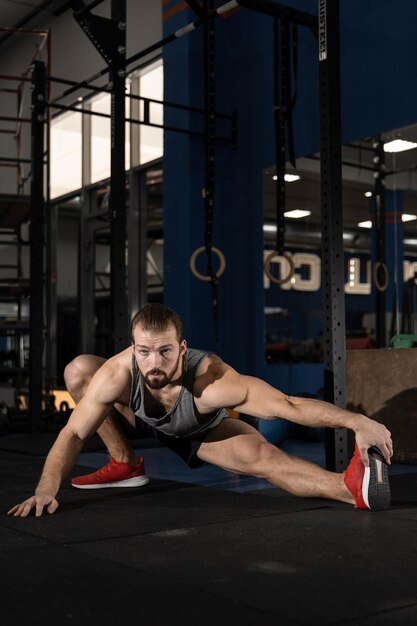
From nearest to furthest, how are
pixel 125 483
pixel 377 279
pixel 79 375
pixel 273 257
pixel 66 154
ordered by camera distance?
pixel 79 375 → pixel 125 483 → pixel 273 257 → pixel 377 279 → pixel 66 154

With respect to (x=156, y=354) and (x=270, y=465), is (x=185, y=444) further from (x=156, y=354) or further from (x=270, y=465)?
(x=156, y=354)

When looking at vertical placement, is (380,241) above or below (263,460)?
above

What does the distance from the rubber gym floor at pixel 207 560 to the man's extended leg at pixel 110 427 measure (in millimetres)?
87

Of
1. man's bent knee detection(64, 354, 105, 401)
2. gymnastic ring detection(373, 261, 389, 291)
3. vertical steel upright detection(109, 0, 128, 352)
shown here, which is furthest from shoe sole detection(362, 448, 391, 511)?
gymnastic ring detection(373, 261, 389, 291)

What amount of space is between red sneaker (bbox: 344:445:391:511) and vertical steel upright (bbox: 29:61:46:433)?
10.5 feet

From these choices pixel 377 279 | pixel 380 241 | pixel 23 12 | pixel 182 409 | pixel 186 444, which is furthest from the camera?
pixel 23 12

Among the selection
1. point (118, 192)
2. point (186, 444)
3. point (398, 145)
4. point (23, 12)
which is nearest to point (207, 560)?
point (186, 444)

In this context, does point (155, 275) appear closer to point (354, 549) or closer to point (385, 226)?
point (385, 226)

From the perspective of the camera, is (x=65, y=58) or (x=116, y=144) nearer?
(x=116, y=144)

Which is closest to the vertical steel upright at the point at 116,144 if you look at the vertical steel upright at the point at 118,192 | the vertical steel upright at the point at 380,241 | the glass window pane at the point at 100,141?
the vertical steel upright at the point at 118,192

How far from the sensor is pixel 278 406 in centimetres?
238

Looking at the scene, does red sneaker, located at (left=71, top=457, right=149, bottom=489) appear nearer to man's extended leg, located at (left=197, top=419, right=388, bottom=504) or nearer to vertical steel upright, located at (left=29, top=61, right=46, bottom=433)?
man's extended leg, located at (left=197, top=419, right=388, bottom=504)

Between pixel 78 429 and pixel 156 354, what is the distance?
0.40 m

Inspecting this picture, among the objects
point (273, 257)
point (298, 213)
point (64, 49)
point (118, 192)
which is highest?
point (64, 49)
